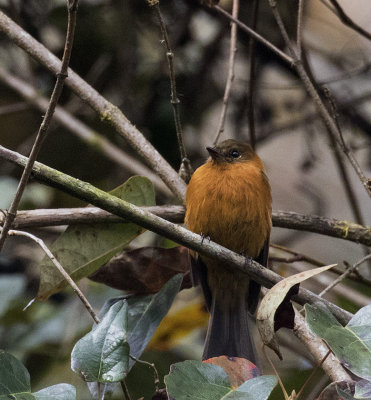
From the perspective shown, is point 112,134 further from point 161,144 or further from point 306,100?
point 306,100

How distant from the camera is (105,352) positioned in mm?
1787

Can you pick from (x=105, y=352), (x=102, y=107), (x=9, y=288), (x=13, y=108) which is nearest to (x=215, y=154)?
(x=102, y=107)

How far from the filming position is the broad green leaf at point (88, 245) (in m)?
2.53

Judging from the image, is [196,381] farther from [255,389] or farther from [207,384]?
[255,389]

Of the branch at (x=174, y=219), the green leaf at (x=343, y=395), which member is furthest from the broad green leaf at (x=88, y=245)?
the green leaf at (x=343, y=395)

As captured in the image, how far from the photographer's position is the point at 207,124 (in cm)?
449

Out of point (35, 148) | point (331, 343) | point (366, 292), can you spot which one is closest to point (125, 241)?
point (35, 148)

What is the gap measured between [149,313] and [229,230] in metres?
0.85

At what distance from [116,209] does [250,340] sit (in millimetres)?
1244

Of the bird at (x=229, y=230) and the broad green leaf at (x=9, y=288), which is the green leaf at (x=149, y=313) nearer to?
the bird at (x=229, y=230)

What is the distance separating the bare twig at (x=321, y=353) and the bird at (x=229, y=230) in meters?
0.61

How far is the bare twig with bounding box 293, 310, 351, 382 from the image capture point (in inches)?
80.4

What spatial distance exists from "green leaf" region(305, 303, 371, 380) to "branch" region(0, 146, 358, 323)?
35 centimetres

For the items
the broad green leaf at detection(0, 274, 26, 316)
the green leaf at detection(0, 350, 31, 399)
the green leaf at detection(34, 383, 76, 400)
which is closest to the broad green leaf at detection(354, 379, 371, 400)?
the green leaf at detection(34, 383, 76, 400)
